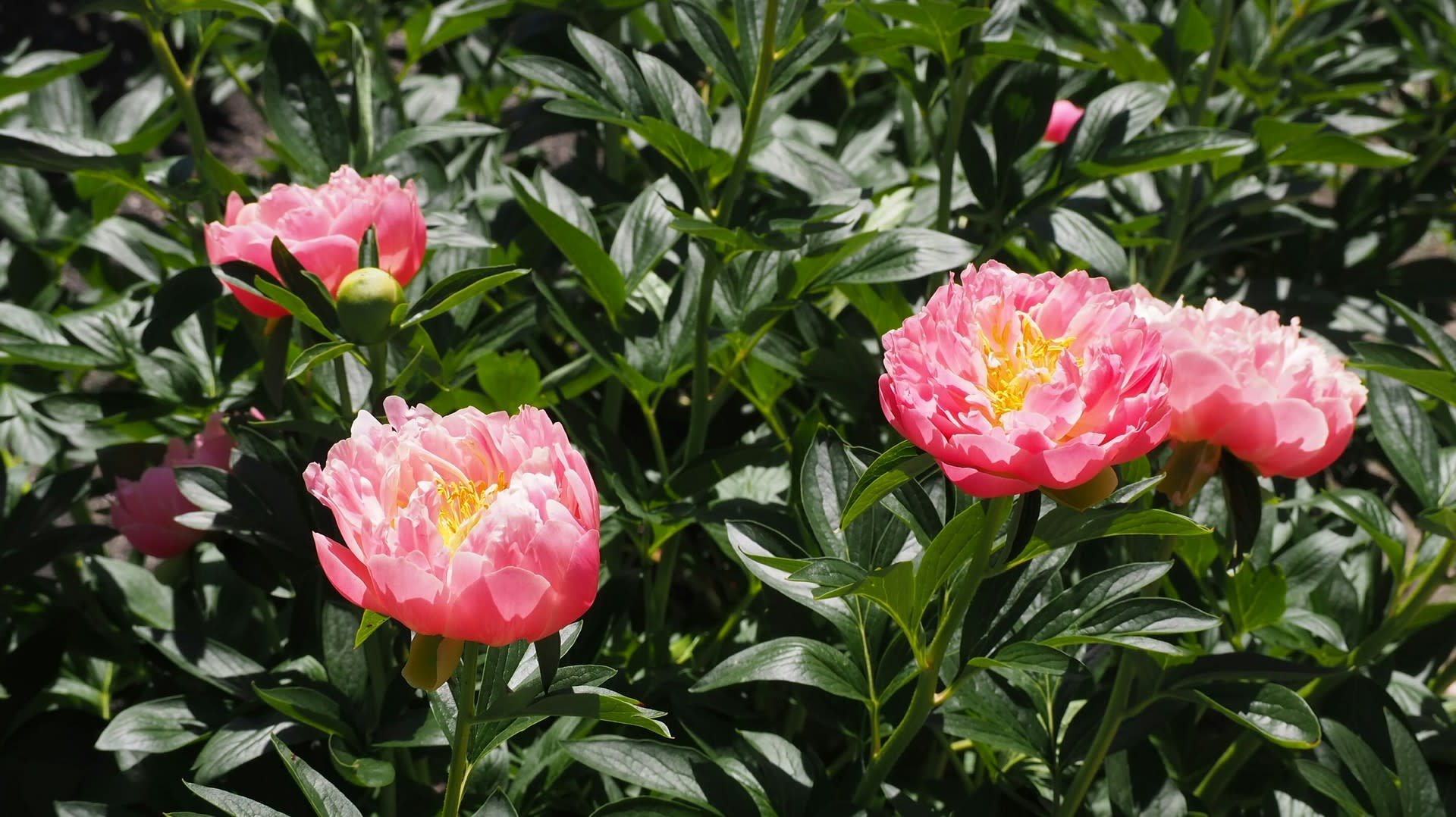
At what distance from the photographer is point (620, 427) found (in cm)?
152

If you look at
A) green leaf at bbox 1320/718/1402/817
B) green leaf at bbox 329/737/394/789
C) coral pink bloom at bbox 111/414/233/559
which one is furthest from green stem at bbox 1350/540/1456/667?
coral pink bloom at bbox 111/414/233/559

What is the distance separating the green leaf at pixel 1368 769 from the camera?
38.3 inches

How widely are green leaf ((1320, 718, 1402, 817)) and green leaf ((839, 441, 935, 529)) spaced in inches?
20.9

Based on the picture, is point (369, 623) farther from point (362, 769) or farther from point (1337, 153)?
point (1337, 153)

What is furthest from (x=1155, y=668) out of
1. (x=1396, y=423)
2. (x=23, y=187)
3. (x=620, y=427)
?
(x=23, y=187)

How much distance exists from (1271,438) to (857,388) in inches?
20.8

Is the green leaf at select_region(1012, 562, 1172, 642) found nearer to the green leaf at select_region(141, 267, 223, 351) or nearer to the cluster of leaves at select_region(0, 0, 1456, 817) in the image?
the cluster of leaves at select_region(0, 0, 1456, 817)

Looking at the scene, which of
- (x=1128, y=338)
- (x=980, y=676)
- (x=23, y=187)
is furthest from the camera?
(x=23, y=187)

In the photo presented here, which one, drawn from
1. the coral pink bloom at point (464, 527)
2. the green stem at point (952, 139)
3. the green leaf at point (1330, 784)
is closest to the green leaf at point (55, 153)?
the coral pink bloom at point (464, 527)

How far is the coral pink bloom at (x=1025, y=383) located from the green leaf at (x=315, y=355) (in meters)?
0.40

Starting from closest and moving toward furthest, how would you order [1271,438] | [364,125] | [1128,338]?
[1128,338] → [1271,438] → [364,125]

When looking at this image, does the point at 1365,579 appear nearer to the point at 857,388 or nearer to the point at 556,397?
the point at 857,388

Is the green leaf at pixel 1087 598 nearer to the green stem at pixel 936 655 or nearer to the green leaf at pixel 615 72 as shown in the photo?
the green stem at pixel 936 655

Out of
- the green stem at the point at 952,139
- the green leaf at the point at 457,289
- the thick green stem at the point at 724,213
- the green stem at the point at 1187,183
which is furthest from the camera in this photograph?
the green stem at the point at 1187,183
